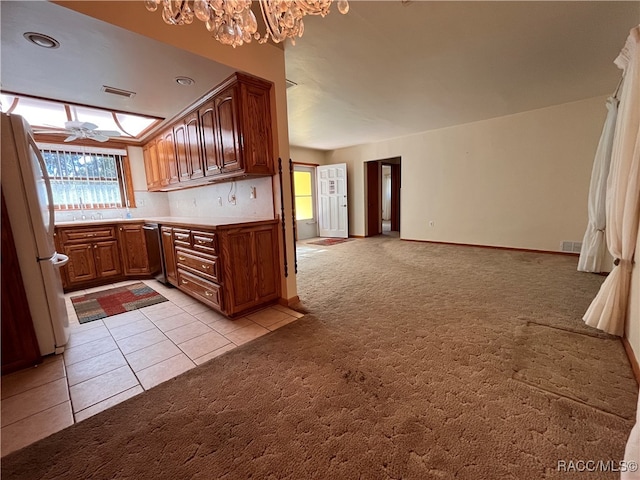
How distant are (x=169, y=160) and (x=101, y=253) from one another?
166 centimetres

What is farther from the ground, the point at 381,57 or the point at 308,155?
the point at 381,57

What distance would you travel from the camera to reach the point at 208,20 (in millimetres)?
1396

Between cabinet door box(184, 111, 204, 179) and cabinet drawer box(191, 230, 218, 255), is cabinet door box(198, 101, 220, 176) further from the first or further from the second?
cabinet drawer box(191, 230, 218, 255)

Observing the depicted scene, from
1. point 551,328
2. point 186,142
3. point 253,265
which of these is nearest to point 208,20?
point 253,265

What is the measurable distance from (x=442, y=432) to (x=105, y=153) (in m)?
5.52

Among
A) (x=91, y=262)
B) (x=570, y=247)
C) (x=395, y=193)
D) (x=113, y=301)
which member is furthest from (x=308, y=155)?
(x=570, y=247)

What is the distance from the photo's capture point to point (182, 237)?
2881mm

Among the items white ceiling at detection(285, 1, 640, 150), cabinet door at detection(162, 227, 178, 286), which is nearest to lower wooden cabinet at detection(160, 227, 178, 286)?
cabinet door at detection(162, 227, 178, 286)

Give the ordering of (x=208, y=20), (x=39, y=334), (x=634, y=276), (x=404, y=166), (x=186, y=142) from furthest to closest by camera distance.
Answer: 1. (x=404, y=166)
2. (x=186, y=142)
3. (x=39, y=334)
4. (x=634, y=276)
5. (x=208, y=20)

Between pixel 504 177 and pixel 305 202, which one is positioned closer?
pixel 504 177

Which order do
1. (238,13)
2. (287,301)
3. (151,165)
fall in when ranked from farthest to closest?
(151,165) < (287,301) < (238,13)

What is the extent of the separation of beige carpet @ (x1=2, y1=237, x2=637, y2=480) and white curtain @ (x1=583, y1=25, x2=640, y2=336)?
0.24 meters

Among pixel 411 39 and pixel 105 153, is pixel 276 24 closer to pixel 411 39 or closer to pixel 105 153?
pixel 411 39

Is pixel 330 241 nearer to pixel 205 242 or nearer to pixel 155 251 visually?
pixel 155 251
